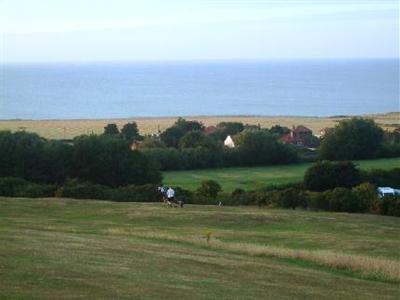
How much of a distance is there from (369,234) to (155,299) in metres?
19.8

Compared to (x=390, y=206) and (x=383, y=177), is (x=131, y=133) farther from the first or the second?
(x=390, y=206)

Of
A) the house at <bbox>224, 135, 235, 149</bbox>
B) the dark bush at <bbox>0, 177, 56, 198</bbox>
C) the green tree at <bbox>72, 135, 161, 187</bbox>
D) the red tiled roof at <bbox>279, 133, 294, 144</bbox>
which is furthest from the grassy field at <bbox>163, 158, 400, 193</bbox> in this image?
the dark bush at <bbox>0, 177, 56, 198</bbox>

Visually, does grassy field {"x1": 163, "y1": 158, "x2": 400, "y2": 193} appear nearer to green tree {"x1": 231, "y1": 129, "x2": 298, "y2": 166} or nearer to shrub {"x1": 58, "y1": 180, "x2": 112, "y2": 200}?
green tree {"x1": 231, "y1": 129, "x2": 298, "y2": 166}

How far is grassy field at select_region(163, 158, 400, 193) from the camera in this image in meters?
63.6

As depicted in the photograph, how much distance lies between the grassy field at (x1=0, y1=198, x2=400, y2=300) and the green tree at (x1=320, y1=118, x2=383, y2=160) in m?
44.9

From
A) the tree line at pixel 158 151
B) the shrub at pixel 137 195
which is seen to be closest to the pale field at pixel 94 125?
the tree line at pixel 158 151

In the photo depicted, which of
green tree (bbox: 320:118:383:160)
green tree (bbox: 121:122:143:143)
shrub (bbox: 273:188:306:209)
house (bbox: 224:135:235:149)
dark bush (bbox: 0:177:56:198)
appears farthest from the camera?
green tree (bbox: 121:122:143:143)

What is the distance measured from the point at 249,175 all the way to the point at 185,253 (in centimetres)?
5134

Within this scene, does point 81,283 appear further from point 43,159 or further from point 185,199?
point 43,159

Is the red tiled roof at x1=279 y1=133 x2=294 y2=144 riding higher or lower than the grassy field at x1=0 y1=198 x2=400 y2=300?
higher

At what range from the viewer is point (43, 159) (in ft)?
Result: 181

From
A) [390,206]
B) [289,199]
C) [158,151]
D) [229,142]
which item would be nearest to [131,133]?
[229,142]

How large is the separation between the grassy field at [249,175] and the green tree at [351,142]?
2.72m

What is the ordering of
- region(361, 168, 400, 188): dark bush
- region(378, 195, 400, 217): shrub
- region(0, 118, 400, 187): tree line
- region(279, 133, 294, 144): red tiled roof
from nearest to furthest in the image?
region(378, 195, 400, 217): shrub
region(0, 118, 400, 187): tree line
region(361, 168, 400, 188): dark bush
region(279, 133, 294, 144): red tiled roof
